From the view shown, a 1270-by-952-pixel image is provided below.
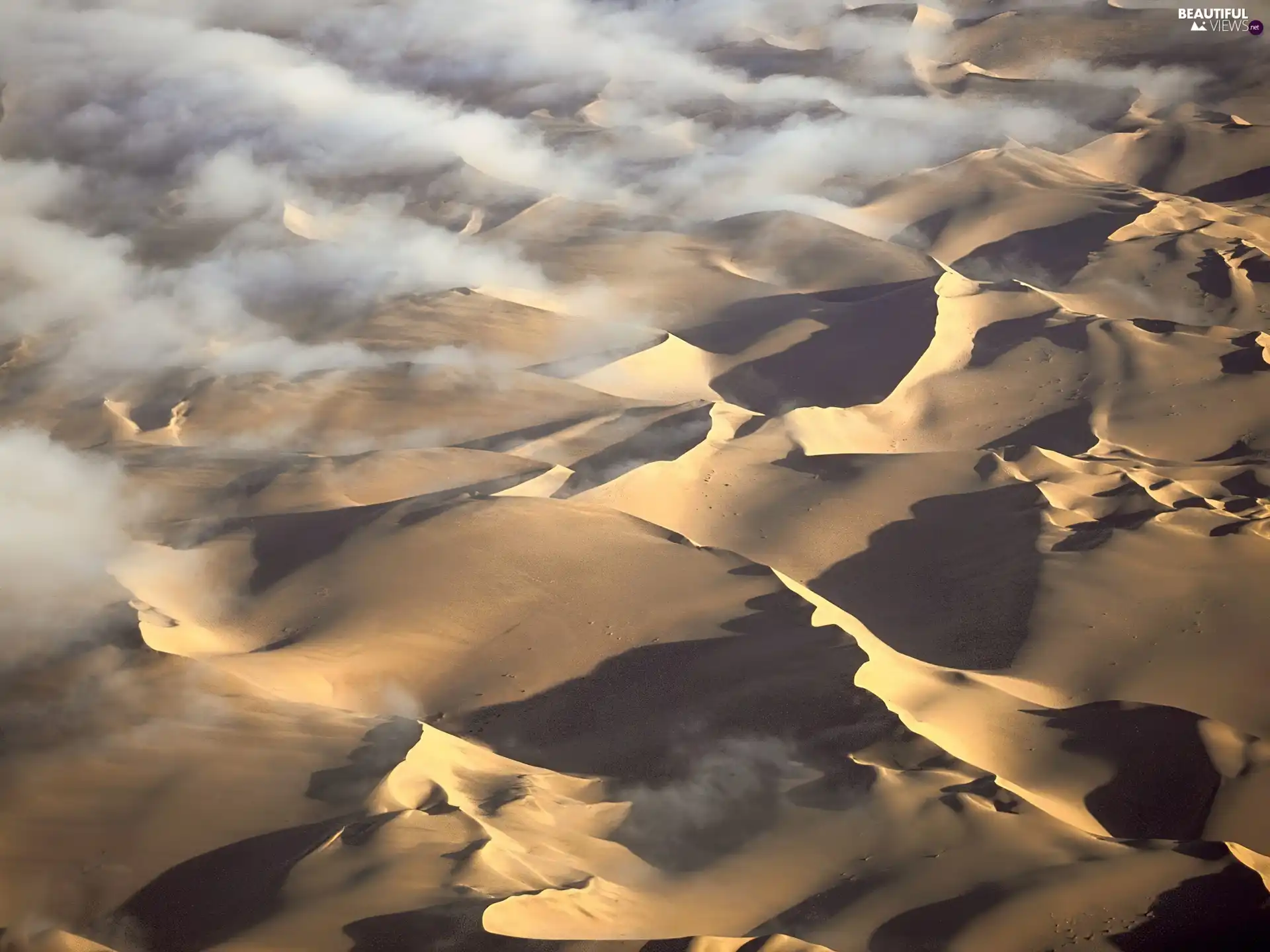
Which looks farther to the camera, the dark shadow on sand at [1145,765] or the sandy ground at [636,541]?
the dark shadow on sand at [1145,765]

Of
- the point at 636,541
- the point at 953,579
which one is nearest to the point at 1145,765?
the point at 953,579

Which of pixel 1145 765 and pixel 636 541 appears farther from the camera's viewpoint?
pixel 636 541

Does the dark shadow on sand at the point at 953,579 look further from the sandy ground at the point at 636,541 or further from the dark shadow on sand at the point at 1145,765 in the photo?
the dark shadow on sand at the point at 1145,765

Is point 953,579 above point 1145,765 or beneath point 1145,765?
beneath

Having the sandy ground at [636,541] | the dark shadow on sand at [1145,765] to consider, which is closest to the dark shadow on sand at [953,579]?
the sandy ground at [636,541]

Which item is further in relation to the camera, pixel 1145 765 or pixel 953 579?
pixel 953 579

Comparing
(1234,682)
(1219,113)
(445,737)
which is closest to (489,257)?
(445,737)

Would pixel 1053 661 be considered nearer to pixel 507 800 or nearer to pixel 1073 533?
pixel 1073 533

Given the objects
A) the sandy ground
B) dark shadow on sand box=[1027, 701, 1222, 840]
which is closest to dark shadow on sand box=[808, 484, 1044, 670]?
the sandy ground

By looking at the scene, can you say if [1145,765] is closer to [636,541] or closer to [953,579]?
[953,579]
